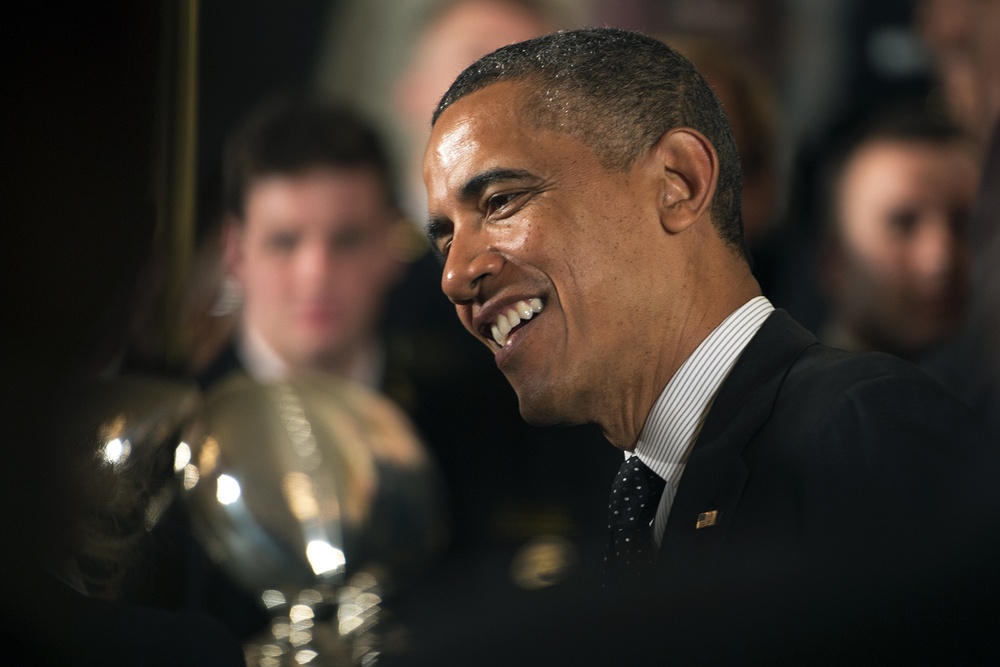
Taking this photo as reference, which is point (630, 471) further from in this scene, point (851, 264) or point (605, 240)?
point (851, 264)

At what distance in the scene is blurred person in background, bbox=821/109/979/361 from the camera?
1.15 metres

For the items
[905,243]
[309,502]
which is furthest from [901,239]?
[309,502]

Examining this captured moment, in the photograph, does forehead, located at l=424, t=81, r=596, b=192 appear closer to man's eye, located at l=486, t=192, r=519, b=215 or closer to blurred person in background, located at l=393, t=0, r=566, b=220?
man's eye, located at l=486, t=192, r=519, b=215

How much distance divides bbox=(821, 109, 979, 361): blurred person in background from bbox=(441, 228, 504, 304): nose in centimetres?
68

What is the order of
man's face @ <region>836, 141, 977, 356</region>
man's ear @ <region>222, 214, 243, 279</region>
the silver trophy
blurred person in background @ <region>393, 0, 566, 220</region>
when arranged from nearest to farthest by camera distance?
the silver trophy, man's face @ <region>836, 141, 977, 356</region>, man's ear @ <region>222, 214, 243, 279</region>, blurred person in background @ <region>393, 0, 566, 220</region>

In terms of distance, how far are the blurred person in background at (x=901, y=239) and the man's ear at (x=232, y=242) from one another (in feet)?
2.27

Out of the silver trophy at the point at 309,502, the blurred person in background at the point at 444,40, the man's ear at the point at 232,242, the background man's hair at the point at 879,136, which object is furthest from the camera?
the blurred person in background at the point at 444,40

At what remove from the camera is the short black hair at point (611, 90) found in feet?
1.37

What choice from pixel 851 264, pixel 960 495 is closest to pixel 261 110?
pixel 851 264

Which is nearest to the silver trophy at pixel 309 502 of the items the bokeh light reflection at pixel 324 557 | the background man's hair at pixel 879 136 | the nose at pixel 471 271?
the bokeh light reflection at pixel 324 557

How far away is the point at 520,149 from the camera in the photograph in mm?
417

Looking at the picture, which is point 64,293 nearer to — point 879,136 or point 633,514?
point 633,514

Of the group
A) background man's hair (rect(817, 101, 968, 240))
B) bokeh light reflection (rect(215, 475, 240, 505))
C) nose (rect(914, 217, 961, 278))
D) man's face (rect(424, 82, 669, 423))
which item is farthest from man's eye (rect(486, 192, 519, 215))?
background man's hair (rect(817, 101, 968, 240))

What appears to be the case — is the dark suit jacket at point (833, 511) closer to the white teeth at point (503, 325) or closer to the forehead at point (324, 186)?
the white teeth at point (503, 325)
